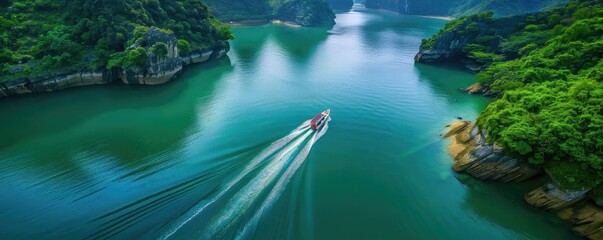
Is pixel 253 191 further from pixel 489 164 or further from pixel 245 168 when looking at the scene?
pixel 489 164

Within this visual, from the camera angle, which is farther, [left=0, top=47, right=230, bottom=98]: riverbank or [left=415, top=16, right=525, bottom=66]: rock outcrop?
[left=415, top=16, right=525, bottom=66]: rock outcrop

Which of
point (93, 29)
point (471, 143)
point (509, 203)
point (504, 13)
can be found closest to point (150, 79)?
point (93, 29)

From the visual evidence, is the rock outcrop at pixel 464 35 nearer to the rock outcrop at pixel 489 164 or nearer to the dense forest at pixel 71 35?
the rock outcrop at pixel 489 164

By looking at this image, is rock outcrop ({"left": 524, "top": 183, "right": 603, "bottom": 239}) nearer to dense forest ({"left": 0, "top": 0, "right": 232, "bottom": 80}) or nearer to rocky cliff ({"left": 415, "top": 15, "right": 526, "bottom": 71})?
rocky cliff ({"left": 415, "top": 15, "right": 526, "bottom": 71})

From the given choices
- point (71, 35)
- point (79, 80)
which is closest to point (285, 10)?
point (71, 35)

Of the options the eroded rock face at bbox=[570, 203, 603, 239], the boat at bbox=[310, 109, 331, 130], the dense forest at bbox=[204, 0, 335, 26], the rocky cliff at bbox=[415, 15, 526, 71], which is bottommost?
the eroded rock face at bbox=[570, 203, 603, 239]

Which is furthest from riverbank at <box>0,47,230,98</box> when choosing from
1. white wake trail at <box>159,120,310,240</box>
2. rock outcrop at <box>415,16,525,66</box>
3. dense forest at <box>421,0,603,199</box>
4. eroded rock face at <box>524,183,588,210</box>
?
rock outcrop at <box>415,16,525,66</box>

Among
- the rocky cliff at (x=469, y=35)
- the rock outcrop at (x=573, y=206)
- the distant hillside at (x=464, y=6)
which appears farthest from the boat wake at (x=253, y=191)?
the distant hillside at (x=464, y=6)
